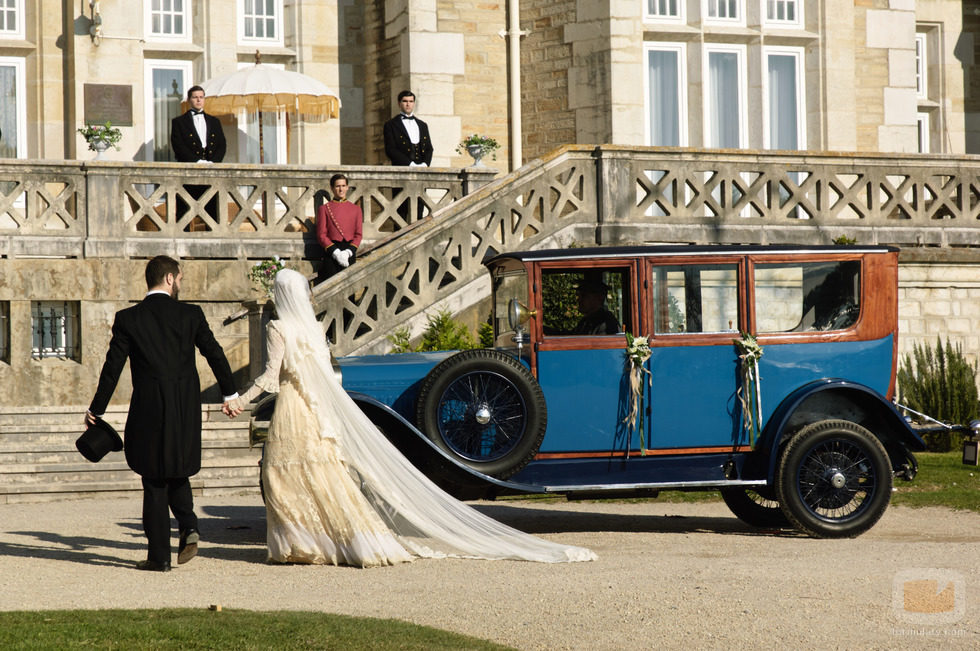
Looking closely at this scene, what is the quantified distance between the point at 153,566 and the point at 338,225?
816 cm

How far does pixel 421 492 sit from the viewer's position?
893 cm

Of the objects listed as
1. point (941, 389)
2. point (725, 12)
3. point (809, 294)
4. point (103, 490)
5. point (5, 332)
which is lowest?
point (103, 490)

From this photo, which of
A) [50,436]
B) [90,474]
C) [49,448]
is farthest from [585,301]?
[50,436]

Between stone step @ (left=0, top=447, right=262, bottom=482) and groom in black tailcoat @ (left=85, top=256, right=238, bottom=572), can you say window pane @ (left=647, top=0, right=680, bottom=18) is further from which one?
groom in black tailcoat @ (left=85, top=256, right=238, bottom=572)

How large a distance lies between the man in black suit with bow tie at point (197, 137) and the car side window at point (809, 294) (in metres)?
9.18

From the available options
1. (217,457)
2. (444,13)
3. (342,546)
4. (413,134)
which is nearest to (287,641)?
(342,546)

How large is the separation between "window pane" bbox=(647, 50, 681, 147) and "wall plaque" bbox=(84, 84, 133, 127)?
320 inches

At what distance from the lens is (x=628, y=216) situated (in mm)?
16672

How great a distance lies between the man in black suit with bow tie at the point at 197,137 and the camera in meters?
17.5

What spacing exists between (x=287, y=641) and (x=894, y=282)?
596 centimetres

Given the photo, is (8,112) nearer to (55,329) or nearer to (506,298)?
(55,329)

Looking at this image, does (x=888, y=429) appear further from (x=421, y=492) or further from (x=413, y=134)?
(x=413, y=134)

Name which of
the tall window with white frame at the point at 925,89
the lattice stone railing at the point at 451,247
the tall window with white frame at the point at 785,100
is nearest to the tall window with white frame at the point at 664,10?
the tall window with white frame at the point at 785,100

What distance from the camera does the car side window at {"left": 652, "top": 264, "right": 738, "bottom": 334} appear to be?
32.7 ft
